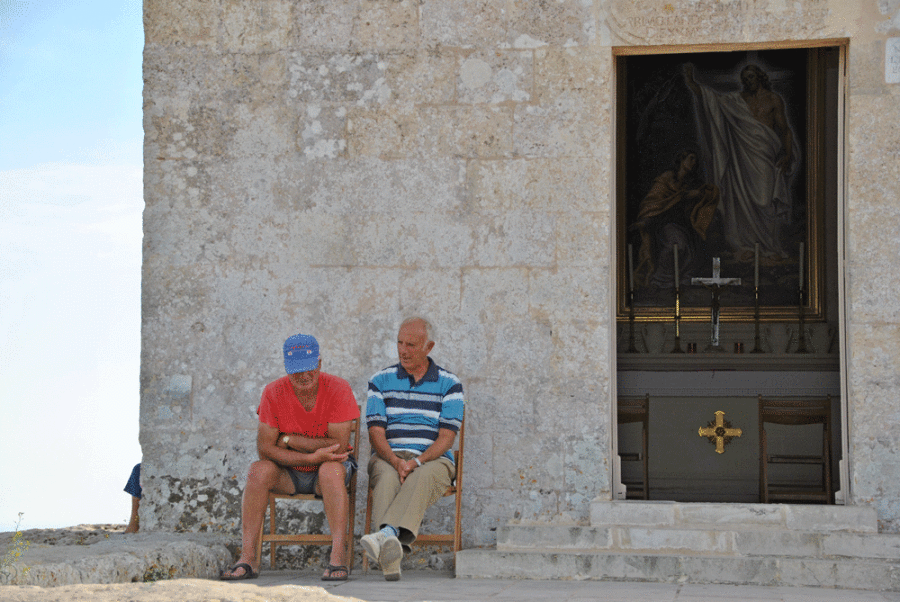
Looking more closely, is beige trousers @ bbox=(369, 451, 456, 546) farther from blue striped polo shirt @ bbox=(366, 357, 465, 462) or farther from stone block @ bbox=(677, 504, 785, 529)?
stone block @ bbox=(677, 504, 785, 529)

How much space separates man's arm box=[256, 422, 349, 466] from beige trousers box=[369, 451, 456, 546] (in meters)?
0.21

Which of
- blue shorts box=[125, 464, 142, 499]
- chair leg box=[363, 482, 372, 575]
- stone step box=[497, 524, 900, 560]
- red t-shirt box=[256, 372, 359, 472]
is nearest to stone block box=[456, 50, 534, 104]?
red t-shirt box=[256, 372, 359, 472]

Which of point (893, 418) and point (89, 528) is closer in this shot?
point (893, 418)

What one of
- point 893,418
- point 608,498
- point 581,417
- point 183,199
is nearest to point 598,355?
point 581,417

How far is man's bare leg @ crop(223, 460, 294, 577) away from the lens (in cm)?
488

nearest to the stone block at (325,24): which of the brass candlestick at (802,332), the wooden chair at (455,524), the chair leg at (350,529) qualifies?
the wooden chair at (455,524)

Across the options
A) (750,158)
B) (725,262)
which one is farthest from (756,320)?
(750,158)

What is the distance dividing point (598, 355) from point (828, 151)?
3631 millimetres

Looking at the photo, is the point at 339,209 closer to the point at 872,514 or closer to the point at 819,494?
the point at 872,514

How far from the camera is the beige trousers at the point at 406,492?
15.7 ft

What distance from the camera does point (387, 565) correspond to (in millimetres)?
4664

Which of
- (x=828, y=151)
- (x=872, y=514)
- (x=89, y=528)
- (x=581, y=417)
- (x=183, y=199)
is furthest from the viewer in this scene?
(x=828, y=151)

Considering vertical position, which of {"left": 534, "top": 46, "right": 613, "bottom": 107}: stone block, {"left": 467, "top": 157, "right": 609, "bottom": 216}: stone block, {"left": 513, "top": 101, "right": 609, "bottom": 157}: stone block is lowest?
Answer: {"left": 467, "top": 157, "right": 609, "bottom": 216}: stone block

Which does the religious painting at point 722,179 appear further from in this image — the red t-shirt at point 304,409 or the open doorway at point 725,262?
the red t-shirt at point 304,409
